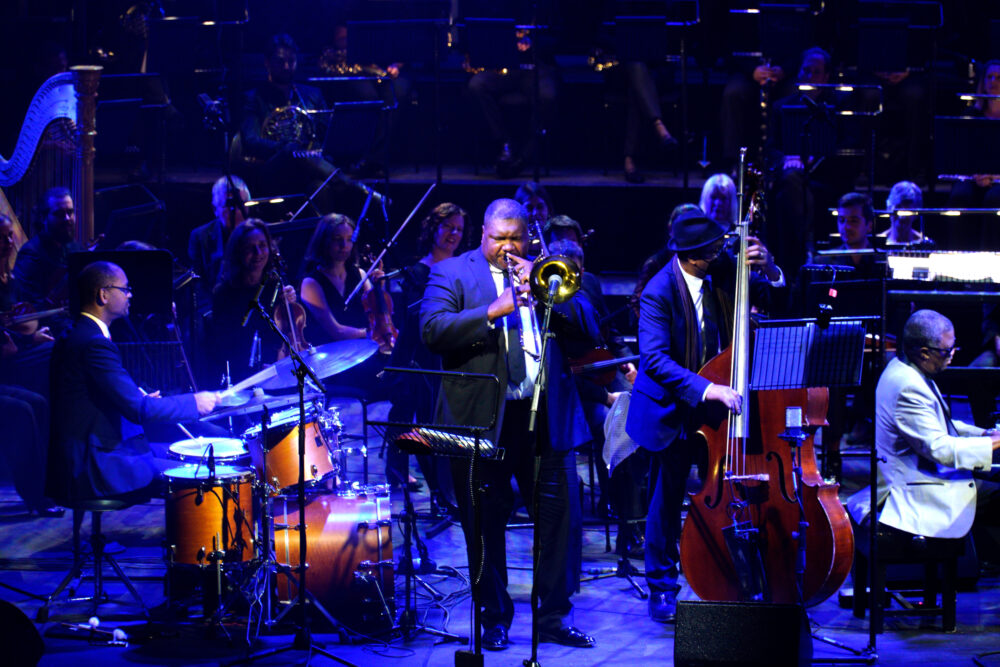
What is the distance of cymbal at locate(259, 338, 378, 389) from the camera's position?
16.7 ft

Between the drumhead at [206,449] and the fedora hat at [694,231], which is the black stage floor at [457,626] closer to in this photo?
the drumhead at [206,449]

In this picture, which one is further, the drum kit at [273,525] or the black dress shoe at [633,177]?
the black dress shoe at [633,177]

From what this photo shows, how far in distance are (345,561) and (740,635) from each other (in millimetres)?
1861

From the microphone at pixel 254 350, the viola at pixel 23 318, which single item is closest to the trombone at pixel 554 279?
the microphone at pixel 254 350

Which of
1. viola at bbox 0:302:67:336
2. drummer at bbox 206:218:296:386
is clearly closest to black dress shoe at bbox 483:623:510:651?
drummer at bbox 206:218:296:386

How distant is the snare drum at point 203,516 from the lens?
17.2 feet

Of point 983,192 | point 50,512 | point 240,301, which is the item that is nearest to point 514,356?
point 240,301

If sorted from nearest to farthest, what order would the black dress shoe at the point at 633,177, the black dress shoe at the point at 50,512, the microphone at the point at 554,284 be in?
1. the microphone at the point at 554,284
2. the black dress shoe at the point at 50,512
3. the black dress shoe at the point at 633,177

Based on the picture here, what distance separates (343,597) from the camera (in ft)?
17.0

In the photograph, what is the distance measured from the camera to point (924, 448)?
5176mm

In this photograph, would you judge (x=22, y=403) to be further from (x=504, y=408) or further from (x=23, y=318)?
(x=504, y=408)

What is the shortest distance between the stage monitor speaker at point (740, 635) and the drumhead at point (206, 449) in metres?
2.32

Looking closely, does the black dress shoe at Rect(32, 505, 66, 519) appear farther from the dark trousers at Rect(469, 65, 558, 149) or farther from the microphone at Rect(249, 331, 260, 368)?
the dark trousers at Rect(469, 65, 558, 149)

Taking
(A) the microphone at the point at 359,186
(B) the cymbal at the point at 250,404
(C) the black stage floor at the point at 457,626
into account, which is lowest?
(C) the black stage floor at the point at 457,626
